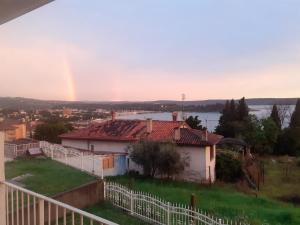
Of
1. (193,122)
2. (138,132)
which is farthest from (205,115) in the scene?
(138,132)

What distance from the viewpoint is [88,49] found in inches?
550

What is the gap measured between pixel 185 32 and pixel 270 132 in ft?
56.6

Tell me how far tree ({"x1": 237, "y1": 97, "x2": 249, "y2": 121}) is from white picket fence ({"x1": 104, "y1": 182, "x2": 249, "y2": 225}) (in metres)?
26.8

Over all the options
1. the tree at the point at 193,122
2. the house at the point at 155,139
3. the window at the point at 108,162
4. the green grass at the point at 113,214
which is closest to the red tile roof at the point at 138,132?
the house at the point at 155,139

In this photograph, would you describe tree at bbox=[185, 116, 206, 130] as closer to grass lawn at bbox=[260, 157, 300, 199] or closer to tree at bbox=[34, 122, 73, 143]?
grass lawn at bbox=[260, 157, 300, 199]

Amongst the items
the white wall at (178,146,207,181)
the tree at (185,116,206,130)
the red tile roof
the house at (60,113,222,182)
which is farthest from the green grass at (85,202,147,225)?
the tree at (185,116,206,130)

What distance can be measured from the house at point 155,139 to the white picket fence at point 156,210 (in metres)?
6.35

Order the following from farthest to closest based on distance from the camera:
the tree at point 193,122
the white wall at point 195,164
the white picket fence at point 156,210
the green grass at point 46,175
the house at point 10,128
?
the tree at point 193,122 → the white wall at point 195,164 → the green grass at point 46,175 → the white picket fence at point 156,210 → the house at point 10,128

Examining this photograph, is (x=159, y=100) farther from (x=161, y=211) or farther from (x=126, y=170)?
(x=161, y=211)

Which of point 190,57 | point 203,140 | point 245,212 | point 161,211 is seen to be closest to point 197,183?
point 203,140

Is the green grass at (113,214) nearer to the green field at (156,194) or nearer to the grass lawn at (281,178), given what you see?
the green field at (156,194)

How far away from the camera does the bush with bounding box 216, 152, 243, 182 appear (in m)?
19.0

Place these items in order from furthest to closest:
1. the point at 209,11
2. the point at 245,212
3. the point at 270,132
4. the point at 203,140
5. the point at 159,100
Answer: the point at 270,132
the point at 159,100
the point at 203,140
the point at 209,11
the point at 245,212

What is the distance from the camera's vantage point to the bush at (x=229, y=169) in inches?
749
